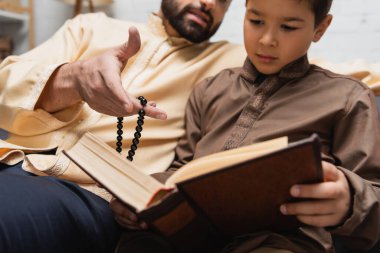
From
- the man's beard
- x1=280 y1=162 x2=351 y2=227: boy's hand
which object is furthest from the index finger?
the man's beard

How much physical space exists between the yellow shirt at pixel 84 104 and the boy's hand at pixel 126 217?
19cm

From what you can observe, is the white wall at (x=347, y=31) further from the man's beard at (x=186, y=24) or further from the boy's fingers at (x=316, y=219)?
the boy's fingers at (x=316, y=219)

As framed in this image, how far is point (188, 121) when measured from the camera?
1.05 meters

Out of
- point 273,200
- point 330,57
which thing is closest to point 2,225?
point 273,200

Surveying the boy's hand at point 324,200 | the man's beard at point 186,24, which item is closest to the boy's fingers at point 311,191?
the boy's hand at point 324,200

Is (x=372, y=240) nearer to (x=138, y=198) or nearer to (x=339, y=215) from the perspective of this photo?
(x=339, y=215)

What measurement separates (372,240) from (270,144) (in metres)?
0.31

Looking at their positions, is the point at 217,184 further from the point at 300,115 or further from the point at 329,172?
the point at 300,115

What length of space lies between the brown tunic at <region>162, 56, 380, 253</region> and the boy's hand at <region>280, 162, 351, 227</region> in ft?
0.12

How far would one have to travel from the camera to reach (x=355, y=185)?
62cm

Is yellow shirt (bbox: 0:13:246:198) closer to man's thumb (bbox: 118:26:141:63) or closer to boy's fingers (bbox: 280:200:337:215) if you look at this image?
man's thumb (bbox: 118:26:141:63)

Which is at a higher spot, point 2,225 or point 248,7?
point 248,7

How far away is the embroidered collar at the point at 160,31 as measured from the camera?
50.3 inches

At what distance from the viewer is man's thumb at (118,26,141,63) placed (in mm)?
823
